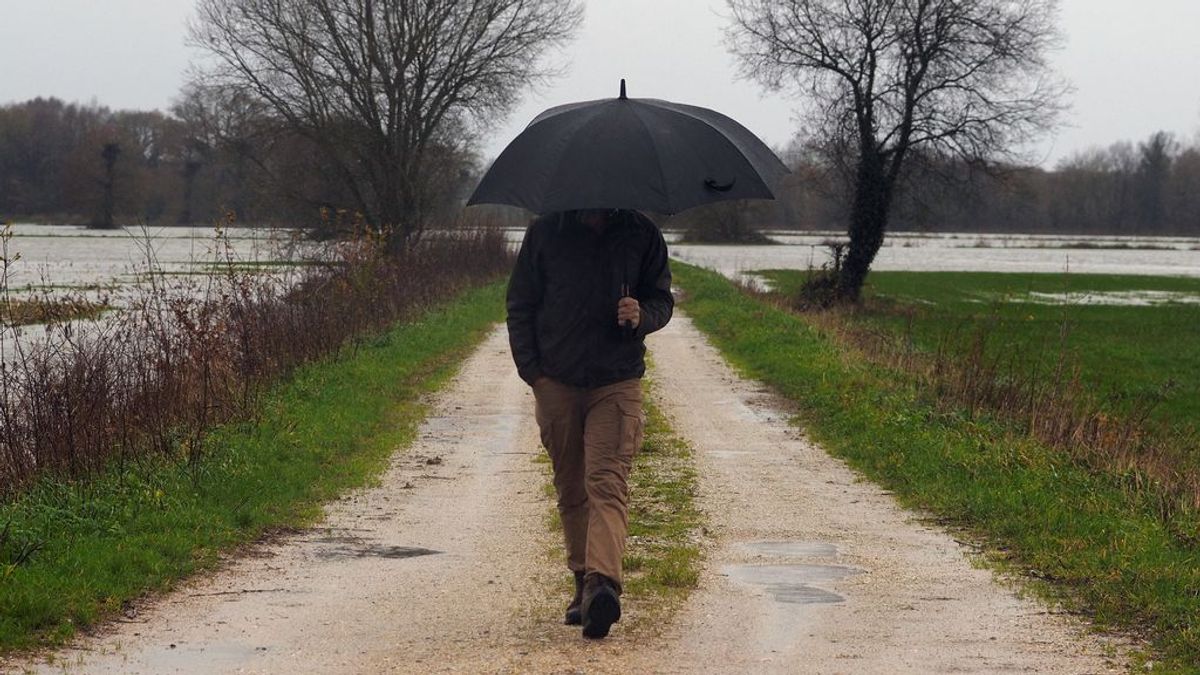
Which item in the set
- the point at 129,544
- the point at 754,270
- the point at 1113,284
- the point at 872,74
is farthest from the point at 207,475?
the point at 754,270

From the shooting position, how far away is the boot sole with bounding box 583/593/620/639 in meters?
5.93

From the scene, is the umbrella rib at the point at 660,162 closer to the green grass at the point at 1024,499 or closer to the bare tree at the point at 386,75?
the green grass at the point at 1024,499


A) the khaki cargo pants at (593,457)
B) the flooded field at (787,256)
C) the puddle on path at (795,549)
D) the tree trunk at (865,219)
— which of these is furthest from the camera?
the flooded field at (787,256)

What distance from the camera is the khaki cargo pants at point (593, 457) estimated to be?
6094 mm

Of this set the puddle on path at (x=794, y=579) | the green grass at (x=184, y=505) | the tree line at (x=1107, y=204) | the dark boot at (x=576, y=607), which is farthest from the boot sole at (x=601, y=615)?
the tree line at (x=1107, y=204)

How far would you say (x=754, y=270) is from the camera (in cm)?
6094

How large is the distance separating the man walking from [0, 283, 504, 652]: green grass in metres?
2.26

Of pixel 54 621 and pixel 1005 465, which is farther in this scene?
pixel 1005 465

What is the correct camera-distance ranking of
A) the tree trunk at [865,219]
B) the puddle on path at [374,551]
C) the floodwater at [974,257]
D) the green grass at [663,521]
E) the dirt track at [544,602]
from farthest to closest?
the floodwater at [974,257]
the tree trunk at [865,219]
the puddle on path at [374,551]
the green grass at [663,521]
the dirt track at [544,602]

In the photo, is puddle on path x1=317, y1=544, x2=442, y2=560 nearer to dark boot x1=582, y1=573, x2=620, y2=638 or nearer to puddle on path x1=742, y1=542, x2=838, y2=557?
puddle on path x1=742, y1=542, x2=838, y2=557

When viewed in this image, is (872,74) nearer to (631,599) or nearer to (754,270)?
(754,270)

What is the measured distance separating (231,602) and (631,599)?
190 centimetres

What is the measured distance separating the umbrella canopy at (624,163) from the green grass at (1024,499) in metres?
2.66

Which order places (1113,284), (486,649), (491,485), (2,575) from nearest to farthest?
(486,649), (2,575), (491,485), (1113,284)
